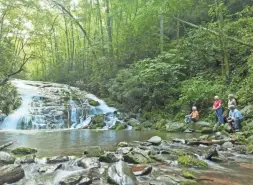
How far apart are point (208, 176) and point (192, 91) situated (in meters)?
10.5

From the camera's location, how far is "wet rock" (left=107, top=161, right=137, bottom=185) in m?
4.41

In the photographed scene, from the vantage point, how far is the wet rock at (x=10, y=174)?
4495 millimetres

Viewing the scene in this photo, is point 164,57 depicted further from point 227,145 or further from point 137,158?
point 137,158

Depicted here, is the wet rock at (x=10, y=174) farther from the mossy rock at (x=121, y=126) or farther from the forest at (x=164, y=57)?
the mossy rock at (x=121, y=126)

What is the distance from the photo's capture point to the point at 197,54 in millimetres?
18188

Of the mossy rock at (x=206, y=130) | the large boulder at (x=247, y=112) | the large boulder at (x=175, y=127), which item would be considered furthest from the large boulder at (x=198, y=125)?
the large boulder at (x=247, y=112)

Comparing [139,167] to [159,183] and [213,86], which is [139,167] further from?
[213,86]

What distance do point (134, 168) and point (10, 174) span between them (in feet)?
7.19

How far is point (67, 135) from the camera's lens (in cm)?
1216

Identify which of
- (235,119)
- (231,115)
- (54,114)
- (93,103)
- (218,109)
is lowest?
(235,119)

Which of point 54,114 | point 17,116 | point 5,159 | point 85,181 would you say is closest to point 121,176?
point 85,181

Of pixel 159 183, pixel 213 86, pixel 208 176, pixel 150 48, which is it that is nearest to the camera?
pixel 159 183

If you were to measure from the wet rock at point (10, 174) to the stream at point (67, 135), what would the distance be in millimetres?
102

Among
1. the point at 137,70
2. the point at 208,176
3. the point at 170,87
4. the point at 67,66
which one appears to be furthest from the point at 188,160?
the point at 67,66
